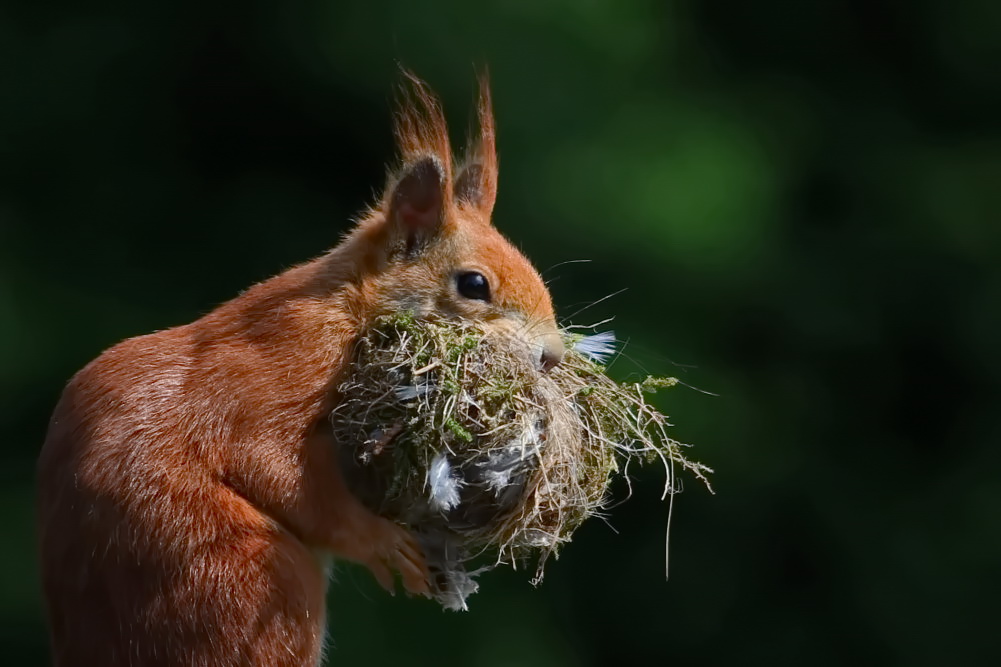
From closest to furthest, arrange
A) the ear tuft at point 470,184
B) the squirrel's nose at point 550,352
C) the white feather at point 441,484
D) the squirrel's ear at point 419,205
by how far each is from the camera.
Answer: the white feather at point 441,484 < the squirrel's nose at point 550,352 < the squirrel's ear at point 419,205 < the ear tuft at point 470,184

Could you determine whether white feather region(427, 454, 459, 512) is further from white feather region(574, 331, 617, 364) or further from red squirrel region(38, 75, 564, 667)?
white feather region(574, 331, 617, 364)

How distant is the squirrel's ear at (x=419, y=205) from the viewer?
2268 millimetres

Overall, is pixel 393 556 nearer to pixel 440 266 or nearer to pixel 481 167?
pixel 440 266

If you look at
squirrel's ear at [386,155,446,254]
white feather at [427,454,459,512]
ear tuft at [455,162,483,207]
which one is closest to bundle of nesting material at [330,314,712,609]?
white feather at [427,454,459,512]

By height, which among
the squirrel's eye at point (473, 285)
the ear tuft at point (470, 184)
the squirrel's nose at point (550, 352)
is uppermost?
the ear tuft at point (470, 184)

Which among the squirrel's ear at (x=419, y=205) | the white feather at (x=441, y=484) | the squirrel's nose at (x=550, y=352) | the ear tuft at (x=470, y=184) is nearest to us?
the white feather at (x=441, y=484)

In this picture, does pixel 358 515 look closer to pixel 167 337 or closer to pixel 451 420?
pixel 451 420

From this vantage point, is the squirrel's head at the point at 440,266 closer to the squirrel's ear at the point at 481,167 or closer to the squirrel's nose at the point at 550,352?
the squirrel's nose at the point at 550,352

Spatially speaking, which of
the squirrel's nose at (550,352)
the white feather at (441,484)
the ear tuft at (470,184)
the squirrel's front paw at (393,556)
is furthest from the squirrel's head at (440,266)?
the squirrel's front paw at (393,556)

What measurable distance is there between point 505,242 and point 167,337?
0.63 meters

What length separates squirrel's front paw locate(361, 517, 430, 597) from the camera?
207cm

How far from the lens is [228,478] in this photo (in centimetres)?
208

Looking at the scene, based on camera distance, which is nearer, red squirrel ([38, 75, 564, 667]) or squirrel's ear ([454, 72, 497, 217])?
red squirrel ([38, 75, 564, 667])

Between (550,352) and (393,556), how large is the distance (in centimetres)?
42
